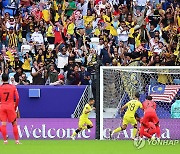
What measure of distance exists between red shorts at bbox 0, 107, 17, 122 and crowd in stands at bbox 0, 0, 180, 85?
520 centimetres

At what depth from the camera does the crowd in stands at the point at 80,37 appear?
25984 millimetres

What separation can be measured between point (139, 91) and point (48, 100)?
3.01 meters

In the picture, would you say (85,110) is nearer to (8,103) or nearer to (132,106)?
(132,106)

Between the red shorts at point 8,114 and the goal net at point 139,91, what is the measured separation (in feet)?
12.3

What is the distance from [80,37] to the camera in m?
28.0

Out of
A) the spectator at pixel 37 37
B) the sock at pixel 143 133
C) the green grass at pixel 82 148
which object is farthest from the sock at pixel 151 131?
the spectator at pixel 37 37

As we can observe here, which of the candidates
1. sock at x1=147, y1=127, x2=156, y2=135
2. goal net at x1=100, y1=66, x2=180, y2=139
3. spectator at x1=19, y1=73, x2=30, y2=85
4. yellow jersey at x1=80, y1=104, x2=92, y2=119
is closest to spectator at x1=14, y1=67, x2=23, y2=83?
spectator at x1=19, y1=73, x2=30, y2=85

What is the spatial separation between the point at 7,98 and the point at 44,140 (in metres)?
3.17

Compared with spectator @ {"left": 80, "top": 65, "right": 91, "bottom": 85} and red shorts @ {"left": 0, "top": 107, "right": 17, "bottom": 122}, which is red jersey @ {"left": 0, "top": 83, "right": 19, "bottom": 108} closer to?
red shorts @ {"left": 0, "top": 107, "right": 17, "bottom": 122}

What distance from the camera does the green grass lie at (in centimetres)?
1800

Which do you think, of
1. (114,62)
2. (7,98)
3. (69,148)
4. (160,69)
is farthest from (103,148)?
(114,62)

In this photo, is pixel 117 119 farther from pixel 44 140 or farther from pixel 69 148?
pixel 69 148

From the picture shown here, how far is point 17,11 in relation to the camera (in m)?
30.0

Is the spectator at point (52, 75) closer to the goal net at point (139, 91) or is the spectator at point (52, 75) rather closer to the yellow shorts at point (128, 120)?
the goal net at point (139, 91)
